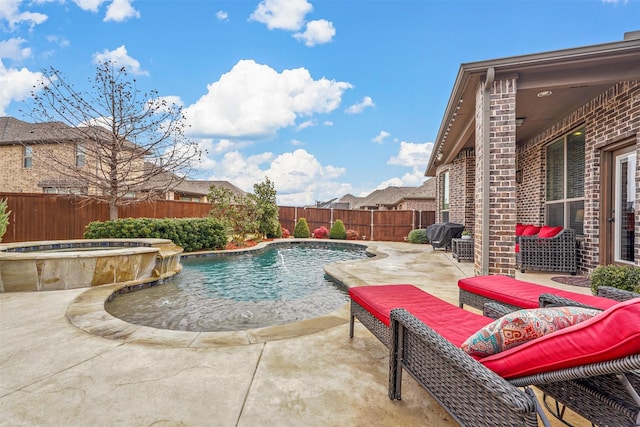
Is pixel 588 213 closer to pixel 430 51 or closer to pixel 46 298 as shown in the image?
pixel 430 51

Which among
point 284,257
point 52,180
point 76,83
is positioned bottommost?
point 284,257

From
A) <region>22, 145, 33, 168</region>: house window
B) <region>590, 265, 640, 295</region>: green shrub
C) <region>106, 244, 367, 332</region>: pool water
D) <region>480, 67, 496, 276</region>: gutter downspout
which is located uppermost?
<region>22, 145, 33, 168</region>: house window

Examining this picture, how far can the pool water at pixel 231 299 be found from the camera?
3729 mm

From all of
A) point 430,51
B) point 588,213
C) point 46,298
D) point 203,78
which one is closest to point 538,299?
point 588,213

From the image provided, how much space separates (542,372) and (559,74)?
4.88m

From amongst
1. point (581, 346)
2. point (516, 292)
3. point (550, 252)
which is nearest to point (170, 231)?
point (516, 292)

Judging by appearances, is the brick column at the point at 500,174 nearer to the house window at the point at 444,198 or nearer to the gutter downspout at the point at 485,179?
the gutter downspout at the point at 485,179

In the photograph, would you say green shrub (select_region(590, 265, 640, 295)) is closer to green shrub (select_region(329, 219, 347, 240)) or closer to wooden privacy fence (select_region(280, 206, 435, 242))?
green shrub (select_region(329, 219, 347, 240))

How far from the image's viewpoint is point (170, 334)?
115 inches

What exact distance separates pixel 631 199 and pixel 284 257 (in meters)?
7.76

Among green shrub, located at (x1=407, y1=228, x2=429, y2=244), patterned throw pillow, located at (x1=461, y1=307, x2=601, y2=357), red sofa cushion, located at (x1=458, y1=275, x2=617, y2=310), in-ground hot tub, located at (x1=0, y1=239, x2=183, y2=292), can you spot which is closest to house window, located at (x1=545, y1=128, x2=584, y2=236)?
red sofa cushion, located at (x1=458, y1=275, x2=617, y2=310)

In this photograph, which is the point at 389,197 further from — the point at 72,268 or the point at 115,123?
the point at 72,268

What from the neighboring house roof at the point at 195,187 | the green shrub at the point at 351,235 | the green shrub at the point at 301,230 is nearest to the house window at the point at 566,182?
the green shrub at the point at 351,235

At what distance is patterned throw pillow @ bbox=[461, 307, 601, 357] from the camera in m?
1.40
